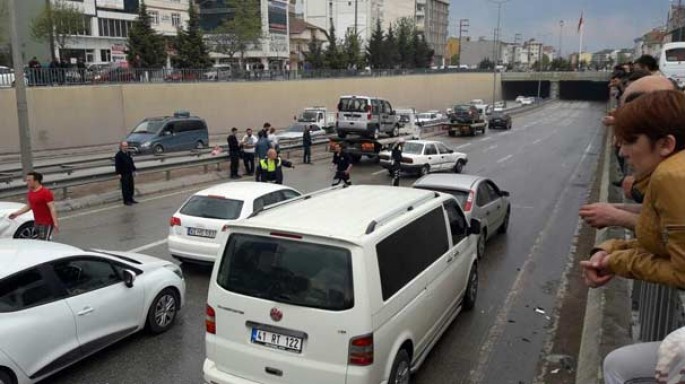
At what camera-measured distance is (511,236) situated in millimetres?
13461

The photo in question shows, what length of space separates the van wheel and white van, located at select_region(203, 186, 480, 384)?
11mm

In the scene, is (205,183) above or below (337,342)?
below

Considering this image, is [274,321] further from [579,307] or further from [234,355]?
[579,307]

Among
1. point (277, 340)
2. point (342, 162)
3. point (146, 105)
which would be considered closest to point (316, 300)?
point (277, 340)

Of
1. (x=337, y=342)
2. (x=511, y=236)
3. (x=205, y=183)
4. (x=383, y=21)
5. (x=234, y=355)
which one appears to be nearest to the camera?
(x=337, y=342)

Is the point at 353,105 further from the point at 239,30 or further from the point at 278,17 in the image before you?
the point at 278,17

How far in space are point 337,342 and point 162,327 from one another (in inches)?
145

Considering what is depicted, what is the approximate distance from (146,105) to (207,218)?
26735 millimetres

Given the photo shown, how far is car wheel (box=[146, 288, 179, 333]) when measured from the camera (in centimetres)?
739

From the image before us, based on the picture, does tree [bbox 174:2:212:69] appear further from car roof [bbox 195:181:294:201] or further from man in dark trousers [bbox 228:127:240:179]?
car roof [bbox 195:181:294:201]

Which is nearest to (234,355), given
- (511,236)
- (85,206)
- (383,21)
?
(511,236)

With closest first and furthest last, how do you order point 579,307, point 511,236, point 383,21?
point 579,307
point 511,236
point 383,21

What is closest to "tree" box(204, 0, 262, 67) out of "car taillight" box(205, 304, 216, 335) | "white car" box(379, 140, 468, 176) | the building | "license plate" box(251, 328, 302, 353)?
the building

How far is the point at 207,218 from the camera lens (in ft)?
32.4
